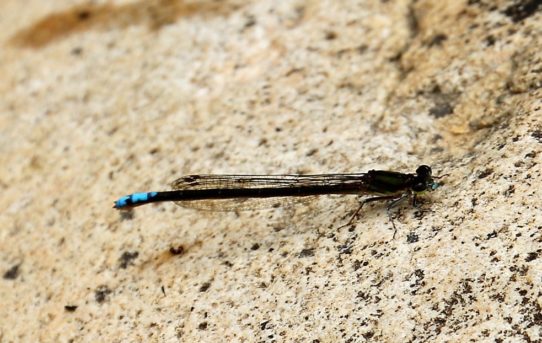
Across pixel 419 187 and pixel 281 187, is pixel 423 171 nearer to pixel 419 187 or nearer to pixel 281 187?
pixel 419 187

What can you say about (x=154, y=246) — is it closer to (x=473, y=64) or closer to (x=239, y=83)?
(x=239, y=83)

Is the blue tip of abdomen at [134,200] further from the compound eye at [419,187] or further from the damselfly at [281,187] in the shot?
the compound eye at [419,187]

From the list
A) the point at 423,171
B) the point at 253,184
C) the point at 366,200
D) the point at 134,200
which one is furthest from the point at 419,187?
the point at 134,200

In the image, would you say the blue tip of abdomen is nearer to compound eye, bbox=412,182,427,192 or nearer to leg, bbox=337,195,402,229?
leg, bbox=337,195,402,229

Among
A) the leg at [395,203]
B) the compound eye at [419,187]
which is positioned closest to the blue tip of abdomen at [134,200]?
the leg at [395,203]

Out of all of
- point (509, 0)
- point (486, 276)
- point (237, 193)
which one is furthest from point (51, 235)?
point (509, 0)

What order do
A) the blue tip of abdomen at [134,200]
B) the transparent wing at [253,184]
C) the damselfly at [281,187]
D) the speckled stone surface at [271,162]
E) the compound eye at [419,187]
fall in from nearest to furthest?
the speckled stone surface at [271,162], the compound eye at [419,187], the damselfly at [281,187], the transparent wing at [253,184], the blue tip of abdomen at [134,200]

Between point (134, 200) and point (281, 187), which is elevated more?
point (281, 187)

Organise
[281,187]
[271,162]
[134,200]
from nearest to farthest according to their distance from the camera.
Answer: [281,187] → [134,200] → [271,162]

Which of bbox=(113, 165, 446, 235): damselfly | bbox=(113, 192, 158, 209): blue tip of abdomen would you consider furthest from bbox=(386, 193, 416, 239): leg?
bbox=(113, 192, 158, 209): blue tip of abdomen
